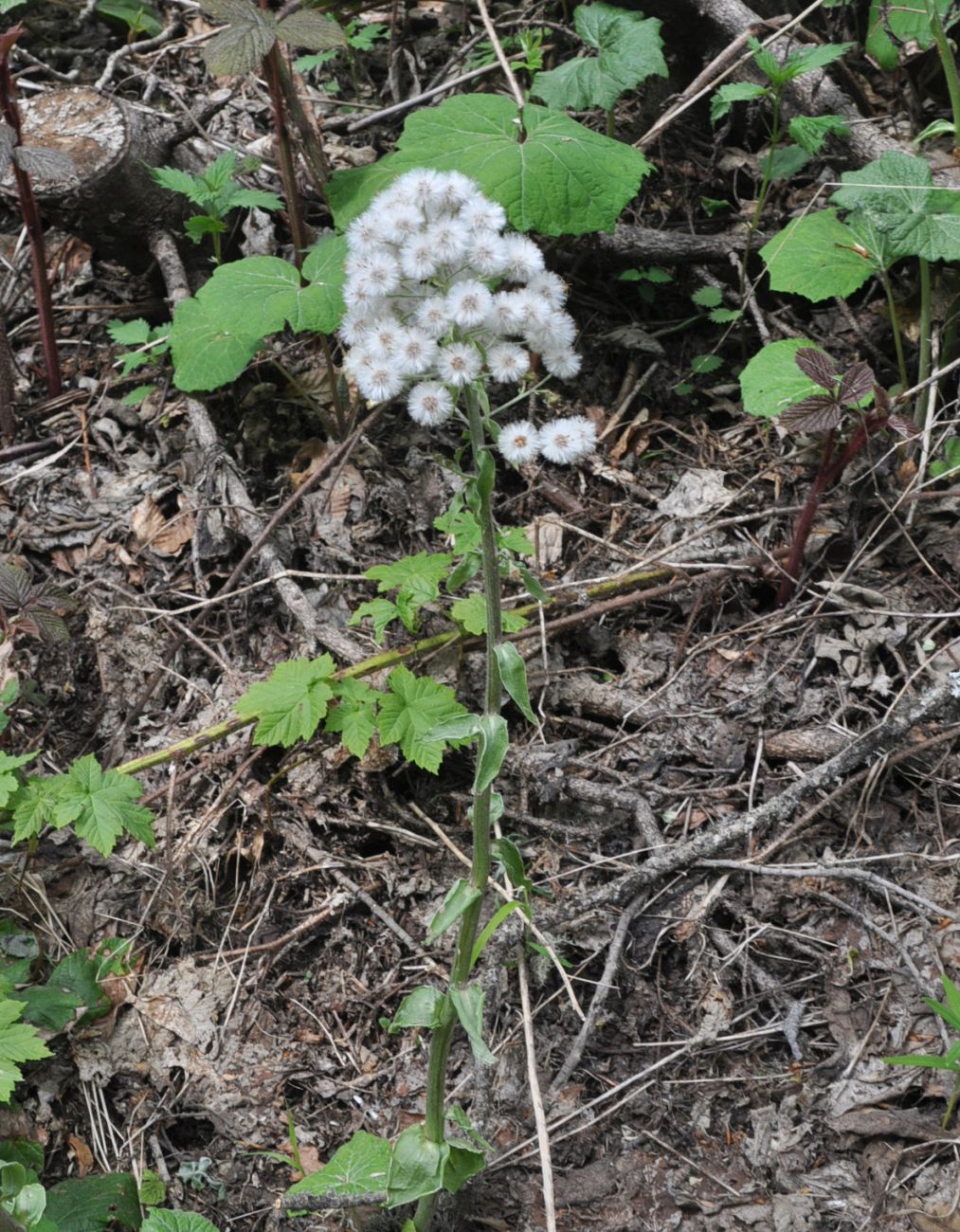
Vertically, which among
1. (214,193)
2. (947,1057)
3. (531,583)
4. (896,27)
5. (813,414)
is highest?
(896,27)

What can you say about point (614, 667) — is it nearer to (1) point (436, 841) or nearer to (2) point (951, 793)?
(1) point (436, 841)

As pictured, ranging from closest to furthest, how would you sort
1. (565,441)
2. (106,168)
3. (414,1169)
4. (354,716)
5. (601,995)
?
(565,441) → (414,1169) → (601,995) → (354,716) → (106,168)

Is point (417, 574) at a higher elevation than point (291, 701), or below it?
higher

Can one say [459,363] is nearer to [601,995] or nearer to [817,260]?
[601,995]

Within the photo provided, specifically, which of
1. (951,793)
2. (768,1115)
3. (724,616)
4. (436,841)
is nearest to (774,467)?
(724,616)

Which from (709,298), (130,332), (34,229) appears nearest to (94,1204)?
(130,332)

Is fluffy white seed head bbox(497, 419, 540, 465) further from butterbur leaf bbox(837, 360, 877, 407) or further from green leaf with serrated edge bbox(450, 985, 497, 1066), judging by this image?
butterbur leaf bbox(837, 360, 877, 407)
